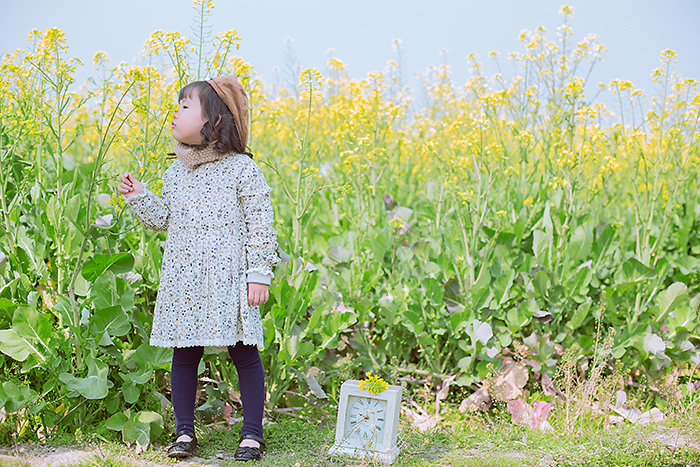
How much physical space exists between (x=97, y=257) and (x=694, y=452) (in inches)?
88.7

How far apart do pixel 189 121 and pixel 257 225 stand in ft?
1.37

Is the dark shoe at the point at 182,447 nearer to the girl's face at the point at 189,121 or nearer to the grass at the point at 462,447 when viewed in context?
the grass at the point at 462,447

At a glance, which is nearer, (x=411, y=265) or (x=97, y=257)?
(x=97, y=257)

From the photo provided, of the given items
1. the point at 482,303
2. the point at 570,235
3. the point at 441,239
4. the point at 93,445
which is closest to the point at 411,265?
the point at 441,239

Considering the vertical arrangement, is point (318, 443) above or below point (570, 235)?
below

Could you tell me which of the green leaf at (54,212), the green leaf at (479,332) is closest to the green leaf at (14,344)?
the green leaf at (54,212)

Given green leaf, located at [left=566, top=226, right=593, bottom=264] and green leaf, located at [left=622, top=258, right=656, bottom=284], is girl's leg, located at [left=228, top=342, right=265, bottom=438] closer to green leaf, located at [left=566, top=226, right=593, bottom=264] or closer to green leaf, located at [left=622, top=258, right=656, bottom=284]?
green leaf, located at [left=566, top=226, right=593, bottom=264]

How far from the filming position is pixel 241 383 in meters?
2.10

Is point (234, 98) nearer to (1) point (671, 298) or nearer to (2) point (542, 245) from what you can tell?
(2) point (542, 245)

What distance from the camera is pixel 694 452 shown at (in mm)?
2199

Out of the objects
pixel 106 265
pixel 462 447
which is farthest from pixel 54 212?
pixel 462 447

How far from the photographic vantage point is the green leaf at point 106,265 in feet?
7.08

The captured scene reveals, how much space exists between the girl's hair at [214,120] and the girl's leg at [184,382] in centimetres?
69

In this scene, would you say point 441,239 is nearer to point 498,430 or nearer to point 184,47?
point 498,430
